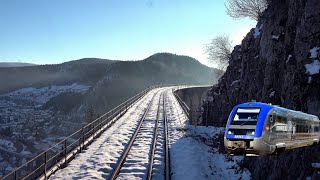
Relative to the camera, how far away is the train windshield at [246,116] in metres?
16.5

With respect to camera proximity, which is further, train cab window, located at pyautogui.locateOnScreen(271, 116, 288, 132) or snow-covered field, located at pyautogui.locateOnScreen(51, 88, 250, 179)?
snow-covered field, located at pyautogui.locateOnScreen(51, 88, 250, 179)

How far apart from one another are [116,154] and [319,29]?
1510 centimetres

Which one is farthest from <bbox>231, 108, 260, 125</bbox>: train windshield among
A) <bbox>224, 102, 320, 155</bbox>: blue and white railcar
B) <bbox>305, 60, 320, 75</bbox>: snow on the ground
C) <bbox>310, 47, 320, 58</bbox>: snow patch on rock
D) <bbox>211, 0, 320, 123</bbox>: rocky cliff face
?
<bbox>310, 47, 320, 58</bbox>: snow patch on rock

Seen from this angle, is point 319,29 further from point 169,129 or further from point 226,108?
point 226,108

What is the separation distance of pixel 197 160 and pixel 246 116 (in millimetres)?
5577

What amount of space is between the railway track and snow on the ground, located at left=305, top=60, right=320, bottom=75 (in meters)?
10.1

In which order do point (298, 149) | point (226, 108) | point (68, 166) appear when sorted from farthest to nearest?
point (226, 108)
point (68, 166)
point (298, 149)

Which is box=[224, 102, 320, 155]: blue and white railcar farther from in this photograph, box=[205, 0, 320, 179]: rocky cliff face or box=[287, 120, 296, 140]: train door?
box=[205, 0, 320, 179]: rocky cliff face

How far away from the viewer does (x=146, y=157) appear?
68.7ft

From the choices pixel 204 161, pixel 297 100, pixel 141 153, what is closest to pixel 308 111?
pixel 297 100

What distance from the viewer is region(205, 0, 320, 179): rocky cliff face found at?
16641 millimetres

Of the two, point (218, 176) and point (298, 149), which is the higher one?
point (298, 149)

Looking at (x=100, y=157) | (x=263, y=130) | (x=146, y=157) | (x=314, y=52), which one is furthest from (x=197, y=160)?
(x=314, y=52)

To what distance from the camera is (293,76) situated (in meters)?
21.3
